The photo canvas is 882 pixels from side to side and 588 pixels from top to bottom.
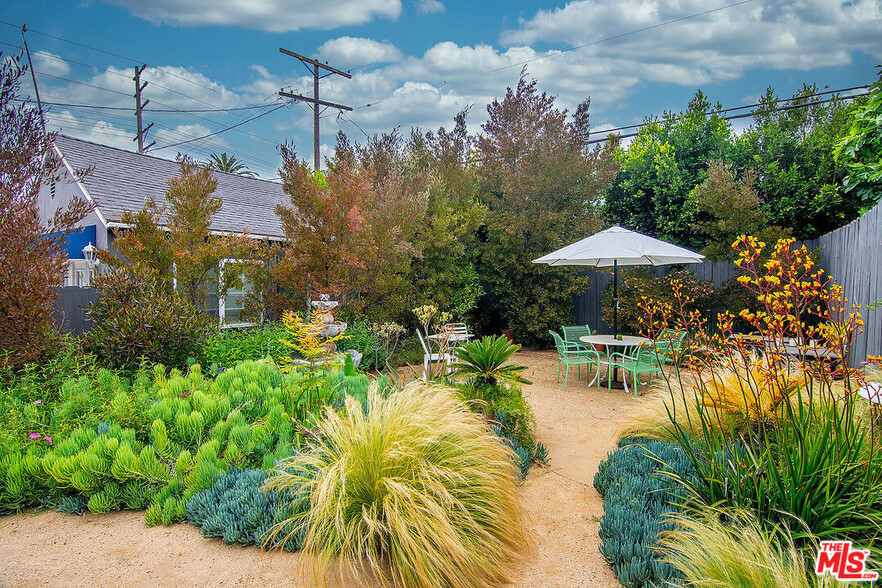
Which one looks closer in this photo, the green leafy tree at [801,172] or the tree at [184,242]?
the tree at [184,242]

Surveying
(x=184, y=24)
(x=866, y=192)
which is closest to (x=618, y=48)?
(x=866, y=192)

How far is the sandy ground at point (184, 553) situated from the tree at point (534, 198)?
7.07m

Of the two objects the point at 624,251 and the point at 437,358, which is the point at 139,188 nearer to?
the point at 437,358

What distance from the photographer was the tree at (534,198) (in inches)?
400

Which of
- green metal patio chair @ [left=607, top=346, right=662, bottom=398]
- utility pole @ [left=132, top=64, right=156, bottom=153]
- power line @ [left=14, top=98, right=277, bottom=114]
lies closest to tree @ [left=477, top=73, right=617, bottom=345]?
green metal patio chair @ [left=607, top=346, right=662, bottom=398]

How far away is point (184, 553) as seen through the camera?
8.86 feet

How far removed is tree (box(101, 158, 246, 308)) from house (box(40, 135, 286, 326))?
726 mm

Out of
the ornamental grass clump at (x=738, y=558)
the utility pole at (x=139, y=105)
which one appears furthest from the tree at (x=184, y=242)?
the utility pole at (x=139, y=105)

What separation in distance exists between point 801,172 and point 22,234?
43.0 ft

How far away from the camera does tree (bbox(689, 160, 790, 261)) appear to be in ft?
27.6

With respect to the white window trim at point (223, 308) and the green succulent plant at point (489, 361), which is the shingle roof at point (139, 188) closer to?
the white window trim at point (223, 308)

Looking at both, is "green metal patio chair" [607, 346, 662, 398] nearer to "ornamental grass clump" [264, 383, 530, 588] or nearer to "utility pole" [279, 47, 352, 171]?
"ornamental grass clump" [264, 383, 530, 588]

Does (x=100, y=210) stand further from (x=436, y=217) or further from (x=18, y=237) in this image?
(x=436, y=217)

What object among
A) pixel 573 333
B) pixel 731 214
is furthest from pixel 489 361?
pixel 731 214
